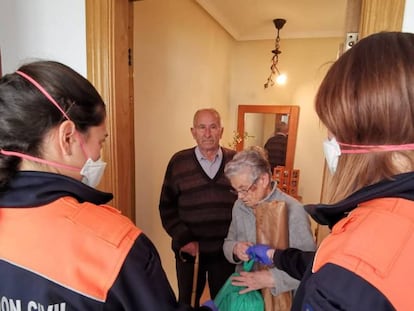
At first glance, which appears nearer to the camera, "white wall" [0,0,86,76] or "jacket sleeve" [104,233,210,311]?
"jacket sleeve" [104,233,210,311]

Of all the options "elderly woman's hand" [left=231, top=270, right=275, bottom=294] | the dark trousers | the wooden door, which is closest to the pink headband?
"elderly woman's hand" [left=231, top=270, right=275, bottom=294]

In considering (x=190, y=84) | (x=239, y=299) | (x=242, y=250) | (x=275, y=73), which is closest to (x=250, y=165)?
(x=242, y=250)

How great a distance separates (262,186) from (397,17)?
710 mm

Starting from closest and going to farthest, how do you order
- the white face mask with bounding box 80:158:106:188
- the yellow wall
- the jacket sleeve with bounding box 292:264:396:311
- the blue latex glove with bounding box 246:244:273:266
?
the jacket sleeve with bounding box 292:264:396:311
the white face mask with bounding box 80:158:106:188
the blue latex glove with bounding box 246:244:273:266
the yellow wall

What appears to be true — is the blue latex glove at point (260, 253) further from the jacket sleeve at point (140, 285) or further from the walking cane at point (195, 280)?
the walking cane at point (195, 280)

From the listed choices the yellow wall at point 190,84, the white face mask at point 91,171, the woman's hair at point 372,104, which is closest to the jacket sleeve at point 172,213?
the yellow wall at point 190,84

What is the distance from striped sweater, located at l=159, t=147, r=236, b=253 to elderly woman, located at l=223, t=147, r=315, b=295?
1.16 ft

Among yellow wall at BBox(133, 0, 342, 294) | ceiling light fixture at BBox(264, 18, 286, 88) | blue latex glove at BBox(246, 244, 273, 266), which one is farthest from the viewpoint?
ceiling light fixture at BBox(264, 18, 286, 88)

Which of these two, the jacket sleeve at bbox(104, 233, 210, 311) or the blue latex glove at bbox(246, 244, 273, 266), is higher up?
the jacket sleeve at bbox(104, 233, 210, 311)

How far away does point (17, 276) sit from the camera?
0.56 meters

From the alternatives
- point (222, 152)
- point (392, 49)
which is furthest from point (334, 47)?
point (392, 49)

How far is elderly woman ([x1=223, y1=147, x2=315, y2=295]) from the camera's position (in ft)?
3.51

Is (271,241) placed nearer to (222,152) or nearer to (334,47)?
(222,152)

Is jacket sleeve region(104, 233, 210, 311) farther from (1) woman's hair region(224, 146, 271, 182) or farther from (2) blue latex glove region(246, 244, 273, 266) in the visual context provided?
(1) woman's hair region(224, 146, 271, 182)
